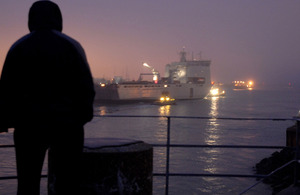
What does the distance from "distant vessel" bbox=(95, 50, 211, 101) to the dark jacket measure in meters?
80.8

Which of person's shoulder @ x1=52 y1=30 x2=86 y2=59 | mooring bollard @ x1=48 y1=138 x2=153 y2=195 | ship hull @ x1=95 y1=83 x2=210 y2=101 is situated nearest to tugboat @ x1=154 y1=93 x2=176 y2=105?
ship hull @ x1=95 y1=83 x2=210 y2=101

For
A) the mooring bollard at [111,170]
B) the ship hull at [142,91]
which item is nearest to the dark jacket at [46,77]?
the mooring bollard at [111,170]

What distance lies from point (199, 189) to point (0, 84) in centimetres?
1445

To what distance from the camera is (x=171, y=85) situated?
93250 millimetres

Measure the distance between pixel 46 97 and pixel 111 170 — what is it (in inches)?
40.3

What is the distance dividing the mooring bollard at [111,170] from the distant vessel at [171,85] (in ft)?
263

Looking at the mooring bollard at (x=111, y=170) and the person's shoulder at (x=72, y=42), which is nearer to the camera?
the person's shoulder at (x=72, y=42)

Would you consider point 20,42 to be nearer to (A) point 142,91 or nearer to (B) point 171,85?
(A) point 142,91

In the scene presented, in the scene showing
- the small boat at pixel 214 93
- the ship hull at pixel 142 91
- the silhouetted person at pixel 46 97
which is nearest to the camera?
the silhouetted person at pixel 46 97

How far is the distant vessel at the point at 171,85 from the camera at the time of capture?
278ft

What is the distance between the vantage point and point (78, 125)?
5.65ft

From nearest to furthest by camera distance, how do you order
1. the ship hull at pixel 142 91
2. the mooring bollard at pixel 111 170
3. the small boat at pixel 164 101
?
the mooring bollard at pixel 111 170, the small boat at pixel 164 101, the ship hull at pixel 142 91

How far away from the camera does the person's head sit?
68.9 inches

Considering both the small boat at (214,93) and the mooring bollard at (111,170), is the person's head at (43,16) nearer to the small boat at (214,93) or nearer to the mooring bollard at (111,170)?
the mooring bollard at (111,170)
